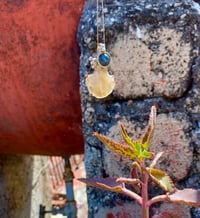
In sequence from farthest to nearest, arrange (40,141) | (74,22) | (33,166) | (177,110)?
(33,166)
(40,141)
(74,22)
(177,110)

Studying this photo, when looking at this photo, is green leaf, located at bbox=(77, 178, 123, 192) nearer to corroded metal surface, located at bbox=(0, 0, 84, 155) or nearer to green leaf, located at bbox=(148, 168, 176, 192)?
green leaf, located at bbox=(148, 168, 176, 192)

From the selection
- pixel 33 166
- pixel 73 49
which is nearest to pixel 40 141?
pixel 73 49

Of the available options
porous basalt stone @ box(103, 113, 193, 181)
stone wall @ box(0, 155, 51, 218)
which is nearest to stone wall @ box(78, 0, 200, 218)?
porous basalt stone @ box(103, 113, 193, 181)

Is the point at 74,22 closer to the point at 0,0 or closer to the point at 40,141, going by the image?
the point at 0,0

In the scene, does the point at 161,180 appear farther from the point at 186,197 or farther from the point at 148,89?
the point at 148,89

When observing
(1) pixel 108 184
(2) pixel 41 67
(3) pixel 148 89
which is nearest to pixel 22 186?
(2) pixel 41 67

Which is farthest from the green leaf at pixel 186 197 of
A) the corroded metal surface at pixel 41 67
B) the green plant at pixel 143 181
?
the corroded metal surface at pixel 41 67

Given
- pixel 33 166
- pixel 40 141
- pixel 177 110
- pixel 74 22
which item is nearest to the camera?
pixel 177 110
